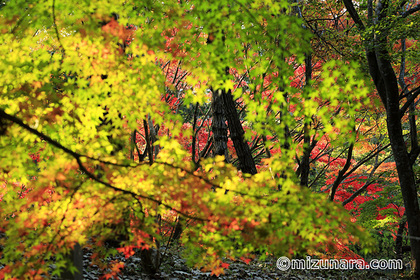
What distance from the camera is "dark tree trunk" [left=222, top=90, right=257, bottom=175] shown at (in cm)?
702

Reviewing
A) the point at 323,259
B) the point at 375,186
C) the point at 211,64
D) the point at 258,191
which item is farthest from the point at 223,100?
the point at 375,186

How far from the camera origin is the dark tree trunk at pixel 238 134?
702 cm

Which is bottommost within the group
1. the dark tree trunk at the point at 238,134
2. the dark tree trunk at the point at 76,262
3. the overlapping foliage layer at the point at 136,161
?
the dark tree trunk at the point at 76,262

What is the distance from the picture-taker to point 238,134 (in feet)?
23.4

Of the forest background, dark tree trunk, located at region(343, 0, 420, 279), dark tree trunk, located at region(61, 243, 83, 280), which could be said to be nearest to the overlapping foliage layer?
the forest background

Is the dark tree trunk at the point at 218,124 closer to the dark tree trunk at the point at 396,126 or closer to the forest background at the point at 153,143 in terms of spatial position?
the forest background at the point at 153,143

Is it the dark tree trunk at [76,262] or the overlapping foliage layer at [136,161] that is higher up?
the overlapping foliage layer at [136,161]

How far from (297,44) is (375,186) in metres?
9.77

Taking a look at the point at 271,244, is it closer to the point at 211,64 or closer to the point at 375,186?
the point at 211,64

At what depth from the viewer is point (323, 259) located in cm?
941

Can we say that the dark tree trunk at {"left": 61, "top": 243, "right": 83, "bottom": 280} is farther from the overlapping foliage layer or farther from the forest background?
the overlapping foliage layer

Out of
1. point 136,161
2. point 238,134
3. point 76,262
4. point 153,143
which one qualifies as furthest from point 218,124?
point 76,262

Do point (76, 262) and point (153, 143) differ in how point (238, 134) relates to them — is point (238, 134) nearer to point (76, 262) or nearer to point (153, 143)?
point (153, 143)

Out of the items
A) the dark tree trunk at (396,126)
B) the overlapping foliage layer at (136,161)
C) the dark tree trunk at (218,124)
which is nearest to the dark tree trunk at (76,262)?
the overlapping foliage layer at (136,161)
